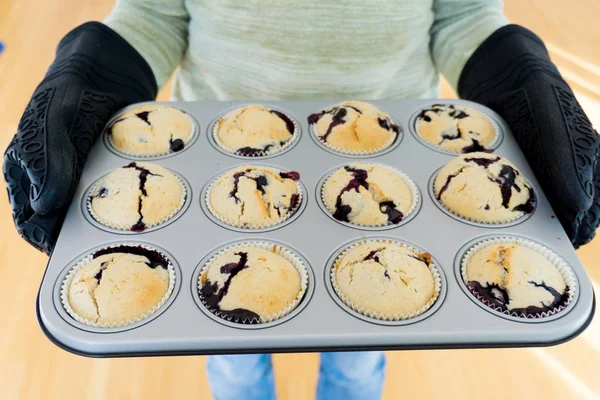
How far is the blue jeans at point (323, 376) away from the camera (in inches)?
48.3

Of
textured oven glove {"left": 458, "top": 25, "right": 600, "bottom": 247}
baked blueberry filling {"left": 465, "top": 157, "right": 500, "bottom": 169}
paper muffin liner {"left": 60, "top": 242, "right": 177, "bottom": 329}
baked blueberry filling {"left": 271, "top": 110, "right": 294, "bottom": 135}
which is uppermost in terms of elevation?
textured oven glove {"left": 458, "top": 25, "right": 600, "bottom": 247}

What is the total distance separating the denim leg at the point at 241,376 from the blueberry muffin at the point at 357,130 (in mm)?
500

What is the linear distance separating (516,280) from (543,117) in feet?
1.08

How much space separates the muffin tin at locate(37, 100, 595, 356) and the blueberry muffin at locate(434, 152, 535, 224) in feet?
0.07

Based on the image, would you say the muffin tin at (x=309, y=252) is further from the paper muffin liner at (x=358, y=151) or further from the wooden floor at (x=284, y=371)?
the wooden floor at (x=284, y=371)

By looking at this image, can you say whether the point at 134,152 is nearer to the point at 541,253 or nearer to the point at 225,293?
the point at 225,293

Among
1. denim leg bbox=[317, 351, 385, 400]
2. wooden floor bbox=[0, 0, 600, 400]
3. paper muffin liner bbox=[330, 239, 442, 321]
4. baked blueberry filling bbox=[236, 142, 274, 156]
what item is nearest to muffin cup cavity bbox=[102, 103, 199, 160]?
baked blueberry filling bbox=[236, 142, 274, 156]

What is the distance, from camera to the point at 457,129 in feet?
3.91

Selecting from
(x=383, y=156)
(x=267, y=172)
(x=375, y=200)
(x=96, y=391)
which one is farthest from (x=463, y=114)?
(x=96, y=391)

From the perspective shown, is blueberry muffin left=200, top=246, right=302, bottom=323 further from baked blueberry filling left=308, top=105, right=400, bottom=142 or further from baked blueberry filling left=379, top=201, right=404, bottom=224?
baked blueberry filling left=308, top=105, right=400, bottom=142

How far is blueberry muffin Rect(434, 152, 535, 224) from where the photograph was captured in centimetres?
103


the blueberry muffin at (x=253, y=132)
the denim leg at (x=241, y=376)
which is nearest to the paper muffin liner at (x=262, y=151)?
the blueberry muffin at (x=253, y=132)

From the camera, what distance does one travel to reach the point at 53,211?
38.0 inches

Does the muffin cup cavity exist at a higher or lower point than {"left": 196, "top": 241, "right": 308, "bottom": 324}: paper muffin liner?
higher
